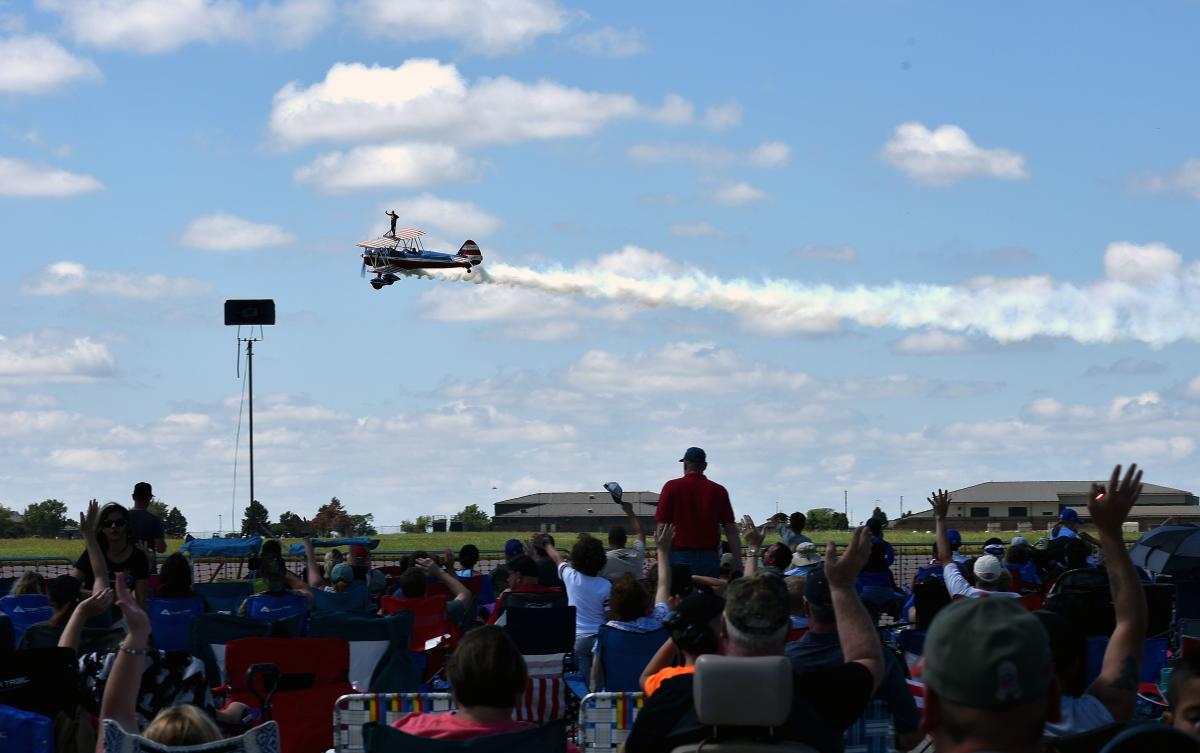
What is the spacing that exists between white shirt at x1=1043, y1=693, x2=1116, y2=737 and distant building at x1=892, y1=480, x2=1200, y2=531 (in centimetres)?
13042

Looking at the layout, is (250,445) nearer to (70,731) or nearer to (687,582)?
(687,582)

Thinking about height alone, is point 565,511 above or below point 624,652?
above

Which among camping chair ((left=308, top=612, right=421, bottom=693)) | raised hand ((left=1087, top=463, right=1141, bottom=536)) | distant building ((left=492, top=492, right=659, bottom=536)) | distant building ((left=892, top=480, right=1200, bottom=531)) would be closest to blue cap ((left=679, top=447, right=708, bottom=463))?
camping chair ((left=308, top=612, right=421, bottom=693))

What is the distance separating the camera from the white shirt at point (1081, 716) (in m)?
4.84

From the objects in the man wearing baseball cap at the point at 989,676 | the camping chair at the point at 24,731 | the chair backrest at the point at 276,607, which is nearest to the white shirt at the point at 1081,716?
the man wearing baseball cap at the point at 989,676

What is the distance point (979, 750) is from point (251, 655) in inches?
240

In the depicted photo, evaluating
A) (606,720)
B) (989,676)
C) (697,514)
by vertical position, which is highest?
(697,514)

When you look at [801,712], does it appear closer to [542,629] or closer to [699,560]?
[542,629]

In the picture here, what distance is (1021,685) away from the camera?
3.03m

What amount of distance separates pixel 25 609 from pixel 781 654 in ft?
25.3

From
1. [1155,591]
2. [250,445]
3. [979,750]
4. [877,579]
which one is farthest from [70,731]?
[250,445]

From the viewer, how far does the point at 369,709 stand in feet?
20.7

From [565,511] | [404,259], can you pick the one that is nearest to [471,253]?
[404,259]

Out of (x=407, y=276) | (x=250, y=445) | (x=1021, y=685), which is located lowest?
(x=1021, y=685)
